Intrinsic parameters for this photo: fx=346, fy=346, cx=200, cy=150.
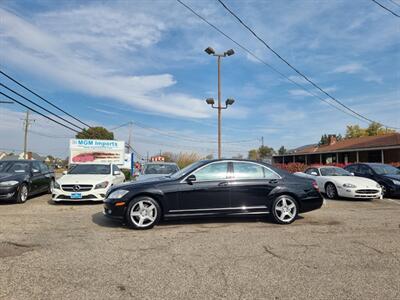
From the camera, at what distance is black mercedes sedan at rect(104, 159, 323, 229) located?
6738mm

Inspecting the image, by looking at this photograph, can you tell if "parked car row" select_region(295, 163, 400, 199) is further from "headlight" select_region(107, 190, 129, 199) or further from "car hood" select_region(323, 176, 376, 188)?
"headlight" select_region(107, 190, 129, 199)

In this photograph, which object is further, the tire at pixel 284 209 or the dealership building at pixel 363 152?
the dealership building at pixel 363 152

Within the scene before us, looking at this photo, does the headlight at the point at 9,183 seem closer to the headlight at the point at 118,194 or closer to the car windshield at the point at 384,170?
the headlight at the point at 118,194

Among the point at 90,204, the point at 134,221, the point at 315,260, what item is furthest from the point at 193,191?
the point at 90,204

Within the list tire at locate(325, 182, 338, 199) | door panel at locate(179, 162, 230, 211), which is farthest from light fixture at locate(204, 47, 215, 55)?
door panel at locate(179, 162, 230, 211)

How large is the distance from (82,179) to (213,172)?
5068 mm

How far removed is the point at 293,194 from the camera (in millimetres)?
7355

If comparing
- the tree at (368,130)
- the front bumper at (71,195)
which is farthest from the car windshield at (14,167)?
the tree at (368,130)

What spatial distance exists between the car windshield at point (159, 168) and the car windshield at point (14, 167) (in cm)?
406

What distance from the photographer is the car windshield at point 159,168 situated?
1241 centimetres

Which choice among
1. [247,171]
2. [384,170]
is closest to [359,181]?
[384,170]

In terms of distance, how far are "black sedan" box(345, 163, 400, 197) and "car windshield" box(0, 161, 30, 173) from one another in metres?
12.9

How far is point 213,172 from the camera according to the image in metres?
7.23

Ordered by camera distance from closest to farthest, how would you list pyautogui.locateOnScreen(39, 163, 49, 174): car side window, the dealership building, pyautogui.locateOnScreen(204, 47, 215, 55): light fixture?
pyautogui.locateOnScreen(39, 163, 49, 174): car side window, pyautogui.locateOnScreen(204, 47, 215, 55): light fixture, the dealership building
